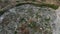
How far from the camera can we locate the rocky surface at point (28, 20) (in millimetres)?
1842

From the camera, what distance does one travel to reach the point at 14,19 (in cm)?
192

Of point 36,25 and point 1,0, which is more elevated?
point 1,0

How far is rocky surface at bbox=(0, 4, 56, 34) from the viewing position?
6.04 ft

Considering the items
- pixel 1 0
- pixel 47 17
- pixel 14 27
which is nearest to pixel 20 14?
pixel 14 27

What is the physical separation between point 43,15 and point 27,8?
225 mm

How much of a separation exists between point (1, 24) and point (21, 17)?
0.80 feet

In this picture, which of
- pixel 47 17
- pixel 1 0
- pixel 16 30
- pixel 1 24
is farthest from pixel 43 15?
pixel 1 0

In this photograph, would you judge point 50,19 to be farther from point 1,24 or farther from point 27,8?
point 1,24

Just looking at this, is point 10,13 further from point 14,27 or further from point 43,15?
point 43,15

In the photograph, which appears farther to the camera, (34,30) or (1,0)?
(1,0)

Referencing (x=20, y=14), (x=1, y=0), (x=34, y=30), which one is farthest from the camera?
(x=1, y=0)

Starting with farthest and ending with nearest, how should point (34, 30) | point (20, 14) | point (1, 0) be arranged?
point (1, 0)
point (20, 14)
point (34, 30)

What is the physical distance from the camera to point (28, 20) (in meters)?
1.90

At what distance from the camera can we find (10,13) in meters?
2.00
